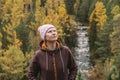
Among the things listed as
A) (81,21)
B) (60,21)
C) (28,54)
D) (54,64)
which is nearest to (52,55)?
(54,64)

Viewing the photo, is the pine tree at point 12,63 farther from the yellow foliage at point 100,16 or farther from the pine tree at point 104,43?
the yellow foliage at point 100,16

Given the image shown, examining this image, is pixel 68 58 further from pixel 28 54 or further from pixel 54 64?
pixel 28 54

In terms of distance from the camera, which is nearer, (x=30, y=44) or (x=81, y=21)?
(x=30, y=44)

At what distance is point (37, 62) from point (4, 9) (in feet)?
206

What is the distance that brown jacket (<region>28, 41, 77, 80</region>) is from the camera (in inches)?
251

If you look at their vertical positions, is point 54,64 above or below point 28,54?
above

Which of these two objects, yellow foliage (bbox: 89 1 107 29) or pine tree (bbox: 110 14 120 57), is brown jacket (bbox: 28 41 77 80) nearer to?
pine tree (bbox: 110 14 120 57)

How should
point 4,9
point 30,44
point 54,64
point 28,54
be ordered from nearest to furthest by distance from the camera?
point 54,64 → point 28,54 → point 30,44 → point 4,9

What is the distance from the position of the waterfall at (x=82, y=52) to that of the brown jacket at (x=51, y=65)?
38591 mm

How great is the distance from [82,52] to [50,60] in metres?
51.4

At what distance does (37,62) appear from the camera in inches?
254

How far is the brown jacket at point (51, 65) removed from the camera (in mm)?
6363

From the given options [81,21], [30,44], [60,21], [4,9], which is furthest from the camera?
[81,21]

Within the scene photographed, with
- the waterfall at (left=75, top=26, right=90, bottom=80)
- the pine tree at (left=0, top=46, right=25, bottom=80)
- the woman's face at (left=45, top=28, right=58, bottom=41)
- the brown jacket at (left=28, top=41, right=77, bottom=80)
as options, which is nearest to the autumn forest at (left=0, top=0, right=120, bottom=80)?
the pine tree at (left=0, top=46, right=25, bottom=80)
